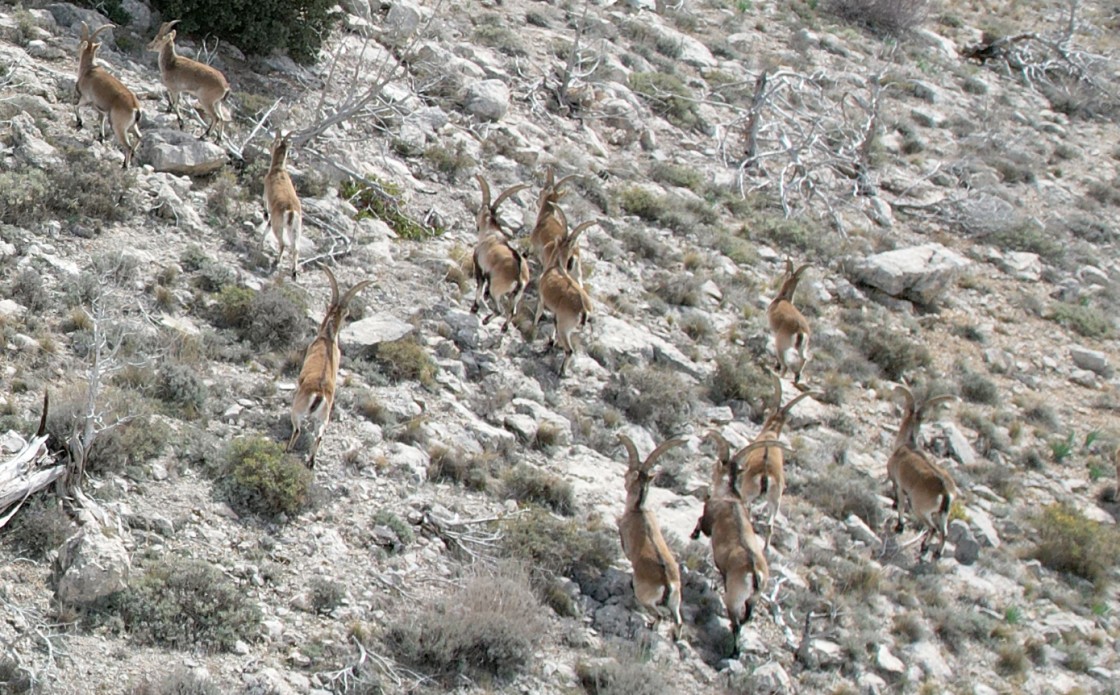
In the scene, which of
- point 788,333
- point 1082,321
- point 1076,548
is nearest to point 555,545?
point 788,333

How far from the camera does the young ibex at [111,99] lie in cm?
1199

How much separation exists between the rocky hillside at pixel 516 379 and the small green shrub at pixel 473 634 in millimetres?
26

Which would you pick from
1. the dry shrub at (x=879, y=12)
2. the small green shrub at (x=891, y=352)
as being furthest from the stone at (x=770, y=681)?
the dry shrub at (x=879, y=12)

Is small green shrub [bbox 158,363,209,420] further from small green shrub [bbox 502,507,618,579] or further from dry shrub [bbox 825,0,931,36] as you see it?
dry shrub [bbox 825,0,931,36]

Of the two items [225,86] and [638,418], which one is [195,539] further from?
[225,86]

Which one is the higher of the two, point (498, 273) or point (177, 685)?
point (498, 273)

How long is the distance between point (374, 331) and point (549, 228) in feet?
9.93

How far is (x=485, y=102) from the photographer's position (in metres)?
16.7

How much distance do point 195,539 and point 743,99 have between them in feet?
49.4

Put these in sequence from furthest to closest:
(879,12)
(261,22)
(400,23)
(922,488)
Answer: (879,12)
(400,23)
(261,22)
(922,488)

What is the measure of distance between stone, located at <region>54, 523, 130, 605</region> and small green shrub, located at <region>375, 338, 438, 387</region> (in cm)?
366

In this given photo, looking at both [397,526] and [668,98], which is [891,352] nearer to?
[668,98]

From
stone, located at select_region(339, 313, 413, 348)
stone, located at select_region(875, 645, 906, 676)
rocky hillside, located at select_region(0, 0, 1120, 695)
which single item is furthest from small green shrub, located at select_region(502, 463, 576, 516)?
stone, located at select_region(875, 645, 906, 676)

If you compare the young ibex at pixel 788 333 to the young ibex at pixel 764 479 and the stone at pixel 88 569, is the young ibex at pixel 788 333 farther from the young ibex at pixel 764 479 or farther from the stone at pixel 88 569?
the stone at pixel 88 569
